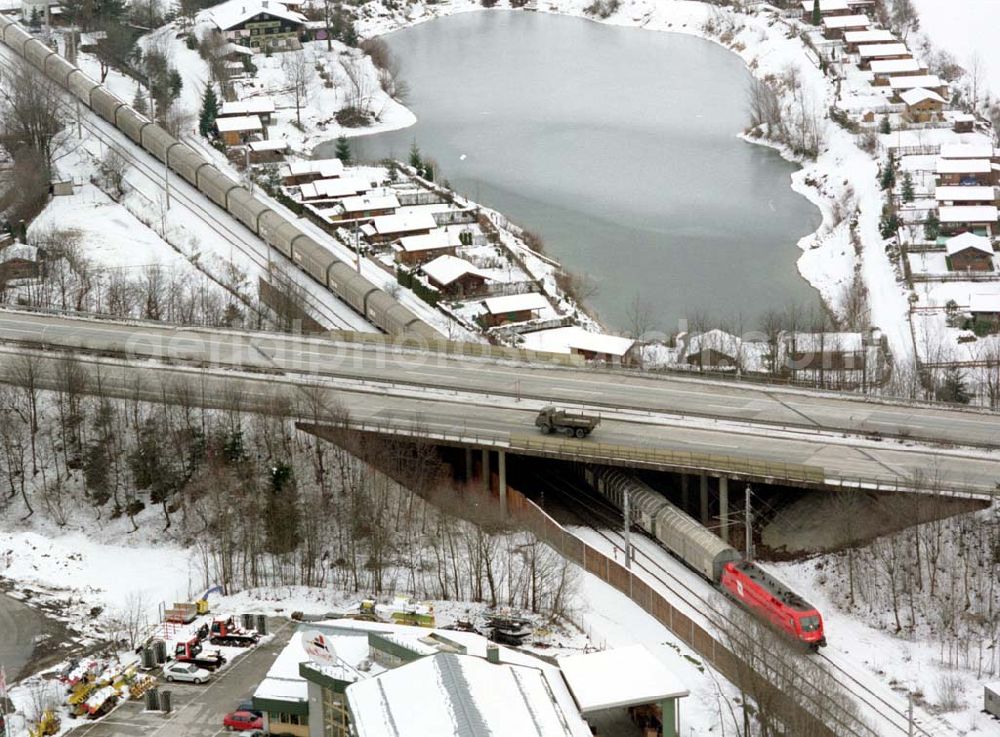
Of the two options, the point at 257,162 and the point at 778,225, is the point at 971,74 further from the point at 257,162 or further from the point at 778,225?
the point at 257,162

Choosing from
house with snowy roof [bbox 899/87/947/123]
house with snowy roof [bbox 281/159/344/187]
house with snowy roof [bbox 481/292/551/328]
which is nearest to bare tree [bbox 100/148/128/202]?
house with snowy roof [bbox 281/159/344/187]

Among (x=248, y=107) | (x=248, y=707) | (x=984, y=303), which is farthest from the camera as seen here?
(x=248, y=107)

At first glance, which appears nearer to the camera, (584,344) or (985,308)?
(584,344)

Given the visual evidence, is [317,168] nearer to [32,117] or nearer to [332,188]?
[332,188]

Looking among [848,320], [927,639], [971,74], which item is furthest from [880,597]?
[971,74]

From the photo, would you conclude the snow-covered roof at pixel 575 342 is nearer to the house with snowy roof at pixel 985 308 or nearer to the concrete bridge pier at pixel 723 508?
the concrete bridge pier at pixel 723 508

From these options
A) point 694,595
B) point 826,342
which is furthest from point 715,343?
point 694,595

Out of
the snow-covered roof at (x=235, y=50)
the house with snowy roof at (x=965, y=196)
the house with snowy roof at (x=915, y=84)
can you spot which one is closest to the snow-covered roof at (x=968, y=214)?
the house with snowy roof at (x=965, y=196)
